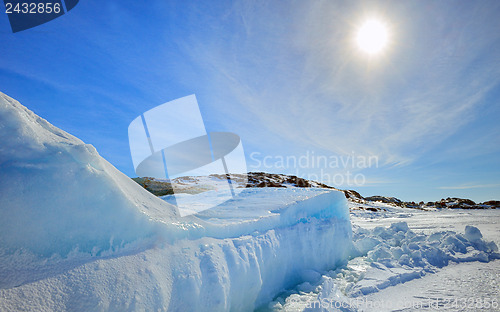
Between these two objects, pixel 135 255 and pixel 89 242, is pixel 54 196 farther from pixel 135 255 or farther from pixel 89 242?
pixel 135 255

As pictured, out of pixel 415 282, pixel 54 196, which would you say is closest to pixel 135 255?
pixel 54 196

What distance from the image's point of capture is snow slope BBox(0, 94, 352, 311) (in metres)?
1.65

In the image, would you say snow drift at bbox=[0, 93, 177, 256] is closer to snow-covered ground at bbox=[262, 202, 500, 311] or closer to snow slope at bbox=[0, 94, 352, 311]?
snow slope at bbox=[0, 94, 352, 311]

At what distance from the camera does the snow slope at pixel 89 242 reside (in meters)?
1.65

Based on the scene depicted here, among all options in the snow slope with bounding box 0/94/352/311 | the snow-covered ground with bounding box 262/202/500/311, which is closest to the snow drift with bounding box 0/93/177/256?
the snow slope with bounding box 0/94/352/311

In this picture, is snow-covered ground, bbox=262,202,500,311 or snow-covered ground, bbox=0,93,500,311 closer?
snow-covered ground, bbox=0,93,500,311

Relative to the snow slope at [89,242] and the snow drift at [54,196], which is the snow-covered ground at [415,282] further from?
the snow drift at [54,196]

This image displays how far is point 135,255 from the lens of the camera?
2.17 meters

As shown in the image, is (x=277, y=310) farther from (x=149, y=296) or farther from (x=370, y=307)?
(x=149, y=296)

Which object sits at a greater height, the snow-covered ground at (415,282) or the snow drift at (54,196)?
the snow drift at (54,196)

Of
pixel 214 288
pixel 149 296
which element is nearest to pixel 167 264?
pixel 149 296

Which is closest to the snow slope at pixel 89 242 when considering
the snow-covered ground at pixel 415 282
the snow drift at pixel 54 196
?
the snow drift at pixel 54 196

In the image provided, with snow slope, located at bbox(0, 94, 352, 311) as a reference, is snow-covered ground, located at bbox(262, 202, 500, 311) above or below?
below

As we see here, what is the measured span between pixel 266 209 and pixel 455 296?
323 cm
